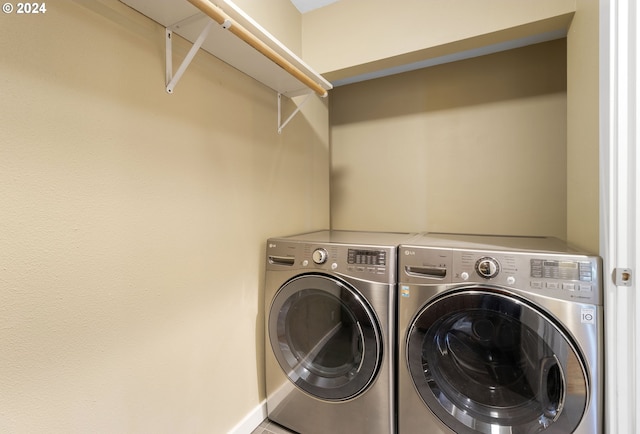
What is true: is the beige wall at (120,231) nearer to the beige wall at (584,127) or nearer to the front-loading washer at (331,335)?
the front-loading washer at (331,335)

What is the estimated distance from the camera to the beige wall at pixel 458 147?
170cm

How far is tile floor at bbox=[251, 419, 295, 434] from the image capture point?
1.40 metres

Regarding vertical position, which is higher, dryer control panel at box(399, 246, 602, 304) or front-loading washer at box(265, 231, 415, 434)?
dryer control panel at box(399, 246, 602, 304)

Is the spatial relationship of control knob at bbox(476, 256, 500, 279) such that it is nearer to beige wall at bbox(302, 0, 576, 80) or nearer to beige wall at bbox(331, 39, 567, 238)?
beige wall at bbox(331, 39, 567, 238)

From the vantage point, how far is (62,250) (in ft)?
2.45

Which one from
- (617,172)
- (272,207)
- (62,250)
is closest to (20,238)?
(62,250)

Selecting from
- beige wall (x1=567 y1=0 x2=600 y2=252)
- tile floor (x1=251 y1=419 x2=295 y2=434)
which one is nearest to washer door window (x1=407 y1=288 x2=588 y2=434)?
beige wall (x1=567 y1=0 x2=600 y2=252)

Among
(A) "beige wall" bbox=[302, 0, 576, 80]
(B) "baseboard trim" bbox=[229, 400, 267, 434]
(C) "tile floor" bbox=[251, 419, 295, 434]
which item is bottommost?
(C) "tile floor" bbox=[251, 419, 295, 434]

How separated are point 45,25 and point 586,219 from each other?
1.93 m

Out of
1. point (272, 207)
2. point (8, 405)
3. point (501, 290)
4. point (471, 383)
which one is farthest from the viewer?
point (272, 207)

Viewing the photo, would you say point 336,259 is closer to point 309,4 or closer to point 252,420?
point 252,420

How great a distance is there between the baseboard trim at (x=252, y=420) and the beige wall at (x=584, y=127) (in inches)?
66.4

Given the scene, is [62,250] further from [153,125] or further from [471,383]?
[471,383]

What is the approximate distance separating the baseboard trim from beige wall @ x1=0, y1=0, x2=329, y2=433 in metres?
0.03
